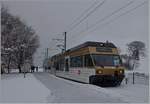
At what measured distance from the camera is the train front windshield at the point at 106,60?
1977 centimetres

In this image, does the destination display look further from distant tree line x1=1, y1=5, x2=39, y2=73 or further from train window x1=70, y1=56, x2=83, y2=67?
distant tree line x1=1, y1=5, x2=39, y2=73

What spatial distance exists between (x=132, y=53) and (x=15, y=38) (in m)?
35.6

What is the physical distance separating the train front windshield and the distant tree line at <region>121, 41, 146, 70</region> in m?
43.0

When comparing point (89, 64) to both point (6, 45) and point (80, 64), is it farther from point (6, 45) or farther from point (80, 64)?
point (6, 45)

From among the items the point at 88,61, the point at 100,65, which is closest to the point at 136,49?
the point at 88,61

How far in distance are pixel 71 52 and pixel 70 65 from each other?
1133 millimetres

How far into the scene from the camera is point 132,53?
6981 cm

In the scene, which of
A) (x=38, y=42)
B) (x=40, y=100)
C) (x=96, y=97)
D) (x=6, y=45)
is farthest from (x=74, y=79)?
(x=38, y=42)

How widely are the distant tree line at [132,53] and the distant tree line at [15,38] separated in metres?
20.4

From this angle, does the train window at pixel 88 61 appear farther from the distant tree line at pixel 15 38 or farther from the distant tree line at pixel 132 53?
the distant tree line at pixel 132 53

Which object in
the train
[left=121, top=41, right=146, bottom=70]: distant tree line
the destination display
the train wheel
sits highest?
[left=121, top=41, right=146, bottom=70]: distant tree line

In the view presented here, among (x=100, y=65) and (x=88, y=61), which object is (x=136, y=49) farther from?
(x=100, y=65)

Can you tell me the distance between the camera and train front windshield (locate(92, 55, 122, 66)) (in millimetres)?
19766

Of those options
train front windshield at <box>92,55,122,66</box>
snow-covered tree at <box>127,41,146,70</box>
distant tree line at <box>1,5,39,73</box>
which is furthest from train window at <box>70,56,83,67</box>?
snow-covered tree at <box>127,41,146,70</box>
